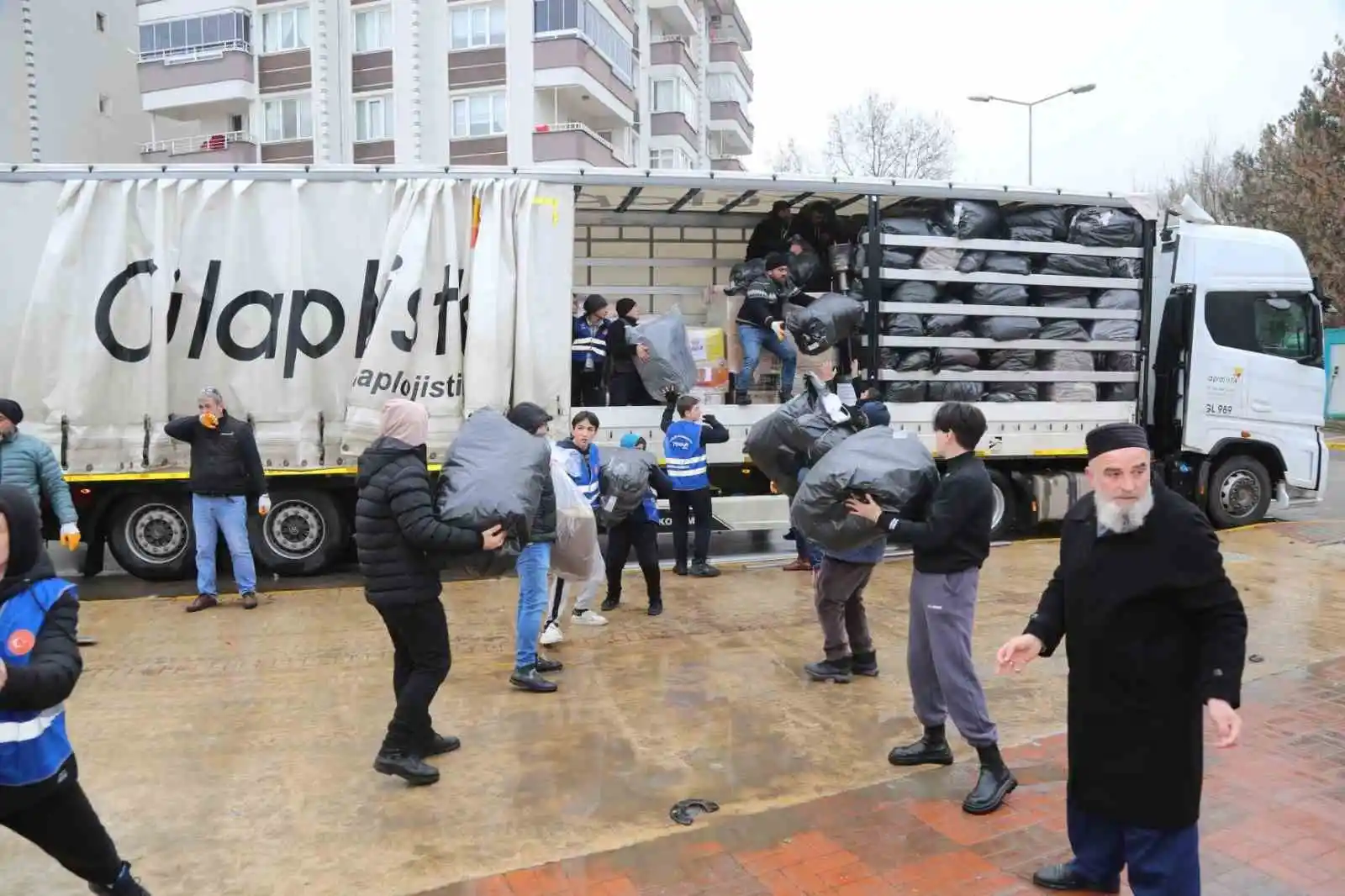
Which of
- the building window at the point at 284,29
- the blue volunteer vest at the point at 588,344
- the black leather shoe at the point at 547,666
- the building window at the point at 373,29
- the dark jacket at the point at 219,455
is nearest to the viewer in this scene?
the black leather shoe at the point at 547,666

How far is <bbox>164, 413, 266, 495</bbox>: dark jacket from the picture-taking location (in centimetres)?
767

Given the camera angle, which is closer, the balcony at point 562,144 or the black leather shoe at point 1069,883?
the black leather shoe at point 1069,883

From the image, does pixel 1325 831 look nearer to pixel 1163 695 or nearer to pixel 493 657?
pixel 1163 695

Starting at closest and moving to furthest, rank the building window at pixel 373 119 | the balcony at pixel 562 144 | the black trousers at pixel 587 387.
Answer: the black trousers at pixel 587 387 → the balcony at pixel 562 144 → the building window at pixel 373 119

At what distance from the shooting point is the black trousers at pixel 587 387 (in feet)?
29.9

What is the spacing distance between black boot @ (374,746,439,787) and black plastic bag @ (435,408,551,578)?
0.87 meters

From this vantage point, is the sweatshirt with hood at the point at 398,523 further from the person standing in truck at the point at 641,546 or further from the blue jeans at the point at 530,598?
the person standing in truck at the point at 641,546

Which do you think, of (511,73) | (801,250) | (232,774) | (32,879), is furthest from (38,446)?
(511,73)

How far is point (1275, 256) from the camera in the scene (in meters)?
10.6

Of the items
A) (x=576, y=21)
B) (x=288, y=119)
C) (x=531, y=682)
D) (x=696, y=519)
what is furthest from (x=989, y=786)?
(x=288, y=119)

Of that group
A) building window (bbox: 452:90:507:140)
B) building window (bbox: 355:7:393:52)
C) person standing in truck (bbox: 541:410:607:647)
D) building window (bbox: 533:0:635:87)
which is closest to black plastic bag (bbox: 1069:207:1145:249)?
person standing in truck (bbox: 541:410:607:647)

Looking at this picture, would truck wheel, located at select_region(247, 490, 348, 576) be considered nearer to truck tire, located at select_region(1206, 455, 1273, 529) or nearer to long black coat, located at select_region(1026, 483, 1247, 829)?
long black coat, located at select_region(1026, 483, 1247, 829)

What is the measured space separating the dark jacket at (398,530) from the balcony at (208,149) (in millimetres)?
30069

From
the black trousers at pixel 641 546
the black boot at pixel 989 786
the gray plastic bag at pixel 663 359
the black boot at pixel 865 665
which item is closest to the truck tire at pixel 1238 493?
the gray plastic bag at pixel 663 359
